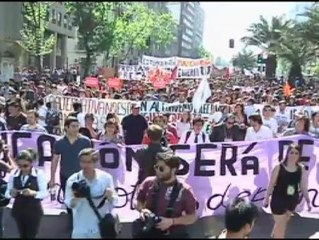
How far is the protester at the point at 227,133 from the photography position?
10.7 meters

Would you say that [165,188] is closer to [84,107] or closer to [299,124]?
[299,124]

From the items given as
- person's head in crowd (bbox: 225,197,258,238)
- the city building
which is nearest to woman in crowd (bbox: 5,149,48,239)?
person's head in crowd (bbox: 225,197,258,238)

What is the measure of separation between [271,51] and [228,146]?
1945 inches

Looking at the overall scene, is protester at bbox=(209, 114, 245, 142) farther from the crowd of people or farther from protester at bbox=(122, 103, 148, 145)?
protester at bbox=(122, 103, 148, 145)

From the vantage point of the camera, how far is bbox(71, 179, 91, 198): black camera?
552 cm

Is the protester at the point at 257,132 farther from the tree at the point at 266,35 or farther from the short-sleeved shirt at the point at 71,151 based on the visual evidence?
the tree at the point at 266,35

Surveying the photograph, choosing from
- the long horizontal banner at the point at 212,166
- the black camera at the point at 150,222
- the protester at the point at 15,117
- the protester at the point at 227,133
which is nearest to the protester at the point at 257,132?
the protester at the point at 227,133

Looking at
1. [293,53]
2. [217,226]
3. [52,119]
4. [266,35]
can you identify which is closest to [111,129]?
[217,226]

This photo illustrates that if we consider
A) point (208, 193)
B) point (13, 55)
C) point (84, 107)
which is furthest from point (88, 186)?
point (13, 55)

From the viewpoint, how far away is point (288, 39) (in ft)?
159

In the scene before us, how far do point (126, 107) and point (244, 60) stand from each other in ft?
304

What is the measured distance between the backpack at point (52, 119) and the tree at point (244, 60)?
86368 mm

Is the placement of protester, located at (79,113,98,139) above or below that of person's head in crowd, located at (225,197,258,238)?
above

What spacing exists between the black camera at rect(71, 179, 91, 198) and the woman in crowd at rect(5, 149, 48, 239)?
2.83 ft
